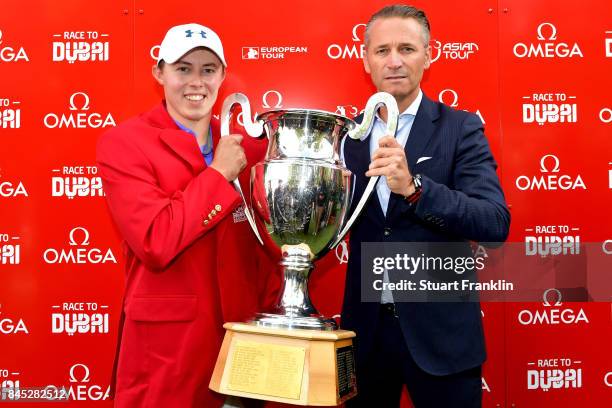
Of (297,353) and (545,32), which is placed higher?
(545,32)

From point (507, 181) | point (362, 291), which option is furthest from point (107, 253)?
point (507, 181)

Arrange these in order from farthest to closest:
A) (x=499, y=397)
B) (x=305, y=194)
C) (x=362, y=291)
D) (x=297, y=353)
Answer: (x=499, y=397) < (x=362, y=291) < (x=305, y=194) < (x=297, y=353)

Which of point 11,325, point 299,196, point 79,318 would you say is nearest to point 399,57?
point 299,196

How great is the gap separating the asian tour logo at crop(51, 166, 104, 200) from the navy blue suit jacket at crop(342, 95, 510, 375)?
121 centimetres

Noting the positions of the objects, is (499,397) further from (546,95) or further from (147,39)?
(147,39)

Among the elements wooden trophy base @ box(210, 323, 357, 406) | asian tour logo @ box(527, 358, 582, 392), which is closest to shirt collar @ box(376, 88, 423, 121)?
wooden trophy base @ box(210, 323, 357, 406)

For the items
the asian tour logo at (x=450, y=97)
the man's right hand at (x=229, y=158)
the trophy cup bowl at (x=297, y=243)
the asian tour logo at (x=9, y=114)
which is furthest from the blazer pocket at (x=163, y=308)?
the asian tour logo at (x=450, y=97)

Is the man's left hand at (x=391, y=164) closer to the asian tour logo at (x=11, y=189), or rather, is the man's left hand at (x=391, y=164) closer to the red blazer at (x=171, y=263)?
the red blazer at (x=171, y=263)

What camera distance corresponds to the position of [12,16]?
250 cm

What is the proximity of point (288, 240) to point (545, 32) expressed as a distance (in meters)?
1.57

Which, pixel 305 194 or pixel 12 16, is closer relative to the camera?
pixel 305 194

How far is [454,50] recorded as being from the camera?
2.49 metres

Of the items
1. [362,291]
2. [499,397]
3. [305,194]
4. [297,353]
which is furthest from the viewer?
[499,397]

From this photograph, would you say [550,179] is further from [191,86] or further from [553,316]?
[191,86]
